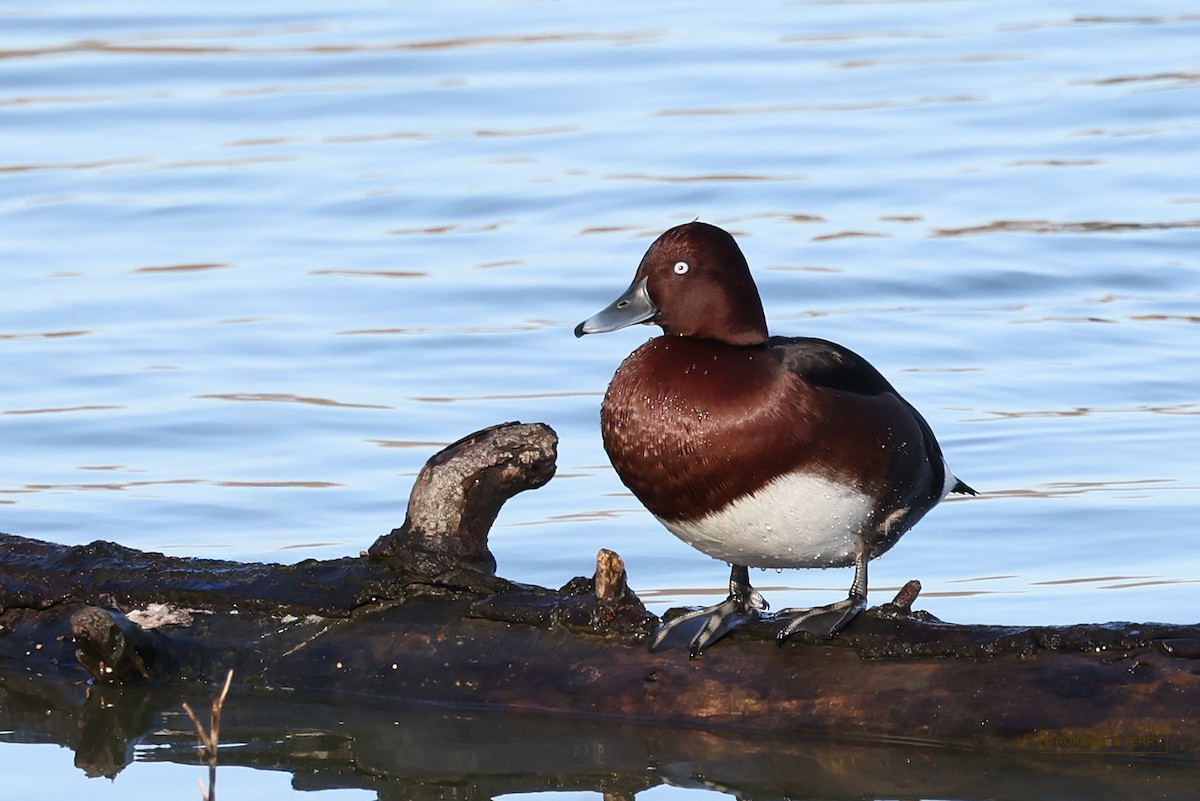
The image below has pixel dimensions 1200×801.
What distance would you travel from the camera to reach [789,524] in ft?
17.0

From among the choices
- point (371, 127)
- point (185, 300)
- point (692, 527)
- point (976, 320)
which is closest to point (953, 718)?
point (692, 527)

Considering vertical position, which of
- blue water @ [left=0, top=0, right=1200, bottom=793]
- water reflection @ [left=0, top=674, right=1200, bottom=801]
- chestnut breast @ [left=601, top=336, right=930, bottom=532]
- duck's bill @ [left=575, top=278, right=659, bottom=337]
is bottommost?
water reflection @ [left=0, top=674, right=1200, bottom=801]

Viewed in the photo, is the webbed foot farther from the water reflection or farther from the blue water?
the blue water

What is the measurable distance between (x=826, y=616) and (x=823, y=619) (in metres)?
0.02

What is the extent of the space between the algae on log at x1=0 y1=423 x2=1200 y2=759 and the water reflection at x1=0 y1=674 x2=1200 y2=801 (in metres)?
0.06

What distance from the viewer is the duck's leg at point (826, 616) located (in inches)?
203

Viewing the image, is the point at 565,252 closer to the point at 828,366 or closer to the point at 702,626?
the point at 828,366

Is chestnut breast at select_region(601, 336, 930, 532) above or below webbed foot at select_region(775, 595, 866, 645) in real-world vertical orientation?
above

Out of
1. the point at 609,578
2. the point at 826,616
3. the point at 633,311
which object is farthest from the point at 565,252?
the point at 826,616

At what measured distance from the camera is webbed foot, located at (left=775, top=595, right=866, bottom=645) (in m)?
5.14

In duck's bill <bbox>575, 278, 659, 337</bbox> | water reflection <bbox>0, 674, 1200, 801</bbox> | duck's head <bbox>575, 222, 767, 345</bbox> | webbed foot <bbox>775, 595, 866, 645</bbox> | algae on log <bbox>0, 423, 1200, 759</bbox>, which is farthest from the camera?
duck's bill <bbox>575, 278, 659, 337</bbox>

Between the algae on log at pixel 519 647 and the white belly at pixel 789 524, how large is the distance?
202mm

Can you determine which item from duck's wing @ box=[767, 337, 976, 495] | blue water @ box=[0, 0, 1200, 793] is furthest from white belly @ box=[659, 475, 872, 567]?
blue water @ box=[0, 0, 1200, 793]

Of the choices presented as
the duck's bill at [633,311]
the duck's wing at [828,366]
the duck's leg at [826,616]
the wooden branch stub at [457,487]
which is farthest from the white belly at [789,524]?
the duck's bill at [633,311]
